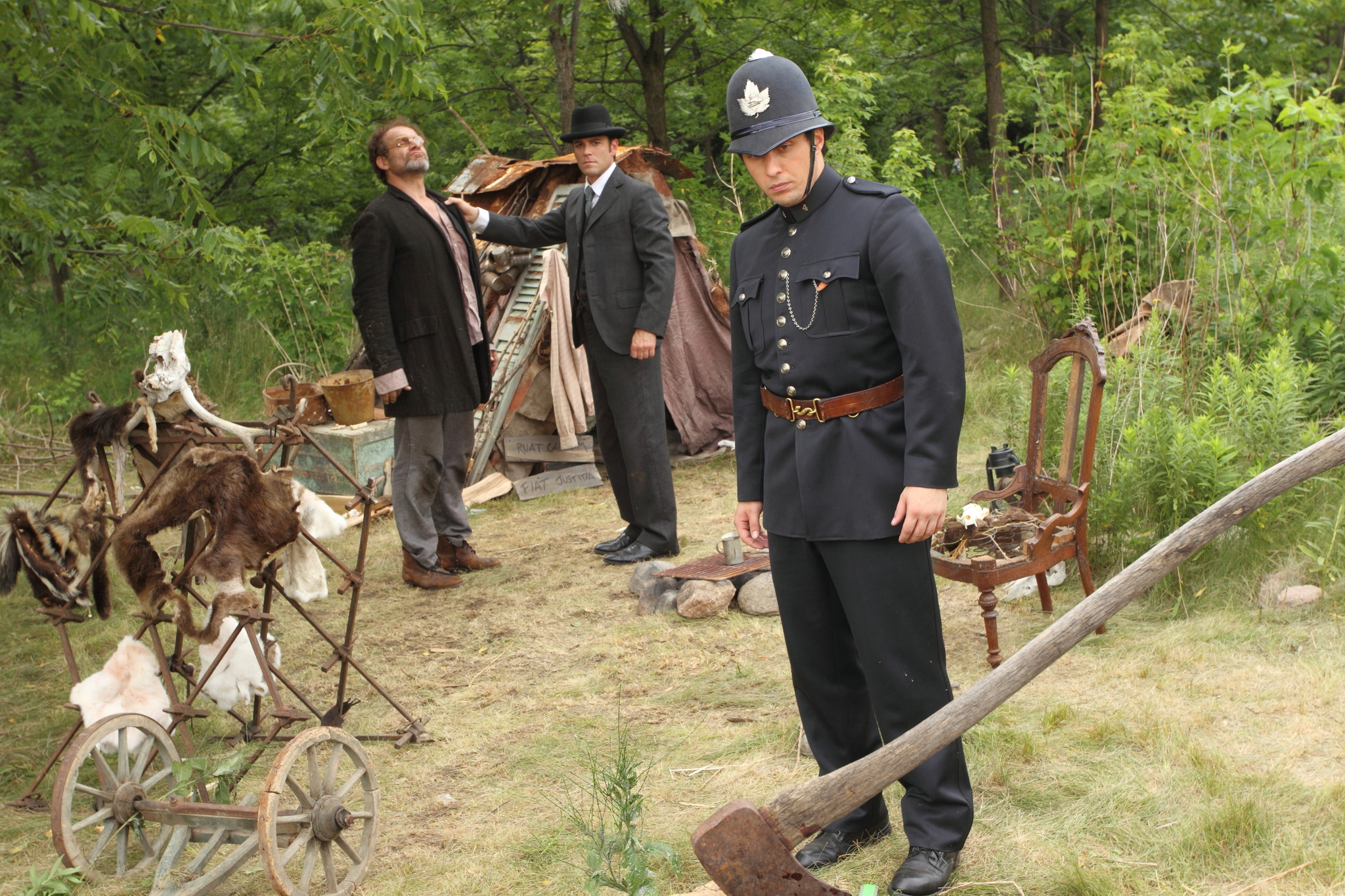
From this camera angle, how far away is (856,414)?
2582 millimetres

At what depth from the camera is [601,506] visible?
6.94m

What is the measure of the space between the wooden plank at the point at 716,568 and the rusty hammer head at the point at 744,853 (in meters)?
2.55

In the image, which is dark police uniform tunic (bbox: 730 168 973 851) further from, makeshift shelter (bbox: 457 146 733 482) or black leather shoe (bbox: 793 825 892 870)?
makeshift shelter (bbox: 457 146 733 482)

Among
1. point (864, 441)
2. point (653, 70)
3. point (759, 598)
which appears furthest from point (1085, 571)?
point (653, 70)

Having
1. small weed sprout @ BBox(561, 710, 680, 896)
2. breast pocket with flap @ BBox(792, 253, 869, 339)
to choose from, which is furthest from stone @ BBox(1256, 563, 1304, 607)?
breast pocket with flap @ BBox(792, 253, 869, 339)

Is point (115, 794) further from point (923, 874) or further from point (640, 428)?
point (640, 428)

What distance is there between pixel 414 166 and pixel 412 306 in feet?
2.21

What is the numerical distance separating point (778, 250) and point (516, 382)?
4.68 metres

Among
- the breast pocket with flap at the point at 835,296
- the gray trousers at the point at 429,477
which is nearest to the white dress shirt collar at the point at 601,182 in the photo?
the gray trousers at the point at 429,477

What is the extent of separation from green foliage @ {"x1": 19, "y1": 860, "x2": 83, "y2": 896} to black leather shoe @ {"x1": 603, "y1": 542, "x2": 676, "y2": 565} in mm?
3177

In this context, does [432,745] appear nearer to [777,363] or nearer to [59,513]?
[59,513]

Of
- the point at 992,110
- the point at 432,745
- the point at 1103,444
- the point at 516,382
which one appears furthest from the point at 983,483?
the point at 992,110

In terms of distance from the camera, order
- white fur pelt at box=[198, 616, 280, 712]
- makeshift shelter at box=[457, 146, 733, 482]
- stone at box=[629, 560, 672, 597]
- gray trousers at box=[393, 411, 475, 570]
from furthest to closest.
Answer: makeshift shelter at box=[457, 146, 733, 482]
gray trousers at box=[393, 411, 475, 570]
stone at box=[629, 560, 672, 597]
white fur pelt at box=[198, 616, 280, 712]

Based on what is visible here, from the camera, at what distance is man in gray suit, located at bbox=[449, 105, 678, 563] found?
5574 mm
